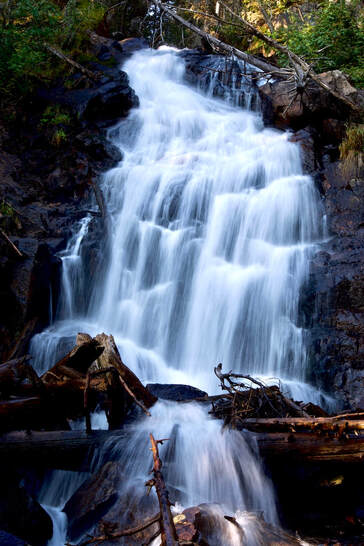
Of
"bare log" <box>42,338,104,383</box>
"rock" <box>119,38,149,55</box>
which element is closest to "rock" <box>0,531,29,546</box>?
"bare log" <box>42,338,104,383</box>

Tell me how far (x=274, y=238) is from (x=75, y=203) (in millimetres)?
4367

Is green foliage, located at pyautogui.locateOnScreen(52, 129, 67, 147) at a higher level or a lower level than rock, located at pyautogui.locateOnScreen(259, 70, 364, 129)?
lower

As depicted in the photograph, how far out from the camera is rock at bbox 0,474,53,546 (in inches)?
135

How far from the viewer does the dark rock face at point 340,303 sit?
6.39 metres

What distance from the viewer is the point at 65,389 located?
3994 millimetres

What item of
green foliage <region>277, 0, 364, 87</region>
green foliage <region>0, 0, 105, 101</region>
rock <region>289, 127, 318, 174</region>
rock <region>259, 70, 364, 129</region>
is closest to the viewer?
rock <region>289, 127, 318, 174</region>

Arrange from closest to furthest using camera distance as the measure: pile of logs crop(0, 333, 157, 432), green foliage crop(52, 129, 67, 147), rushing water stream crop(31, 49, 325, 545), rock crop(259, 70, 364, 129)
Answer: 1. pile of logs crop(0, 333, 157, 432)
2. rushing water stream crop(31, 49, 325, 545)
3. rock crop(259, 70, 364, 129)
4. green foliage crop(52, 129, 67, 147)

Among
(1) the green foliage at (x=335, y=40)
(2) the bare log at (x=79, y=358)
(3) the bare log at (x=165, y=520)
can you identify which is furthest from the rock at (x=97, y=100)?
(3) the bare log at (x=165, y=520)

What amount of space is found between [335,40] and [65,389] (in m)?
11.5

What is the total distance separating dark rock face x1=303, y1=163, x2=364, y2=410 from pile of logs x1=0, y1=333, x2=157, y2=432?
3.32 m

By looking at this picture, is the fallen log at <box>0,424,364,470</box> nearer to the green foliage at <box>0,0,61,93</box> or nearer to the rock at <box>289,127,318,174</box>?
the rock at <box>289,127,318,174</box>

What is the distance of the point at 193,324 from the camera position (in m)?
7.68

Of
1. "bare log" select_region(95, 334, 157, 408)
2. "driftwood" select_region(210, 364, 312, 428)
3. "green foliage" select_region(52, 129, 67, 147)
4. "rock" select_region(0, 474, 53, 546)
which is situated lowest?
"rock" select_region(0, 474, 53, 546)

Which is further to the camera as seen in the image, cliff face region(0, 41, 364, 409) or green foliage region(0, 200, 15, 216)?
green foliage region(0, 200, 15, 216)
